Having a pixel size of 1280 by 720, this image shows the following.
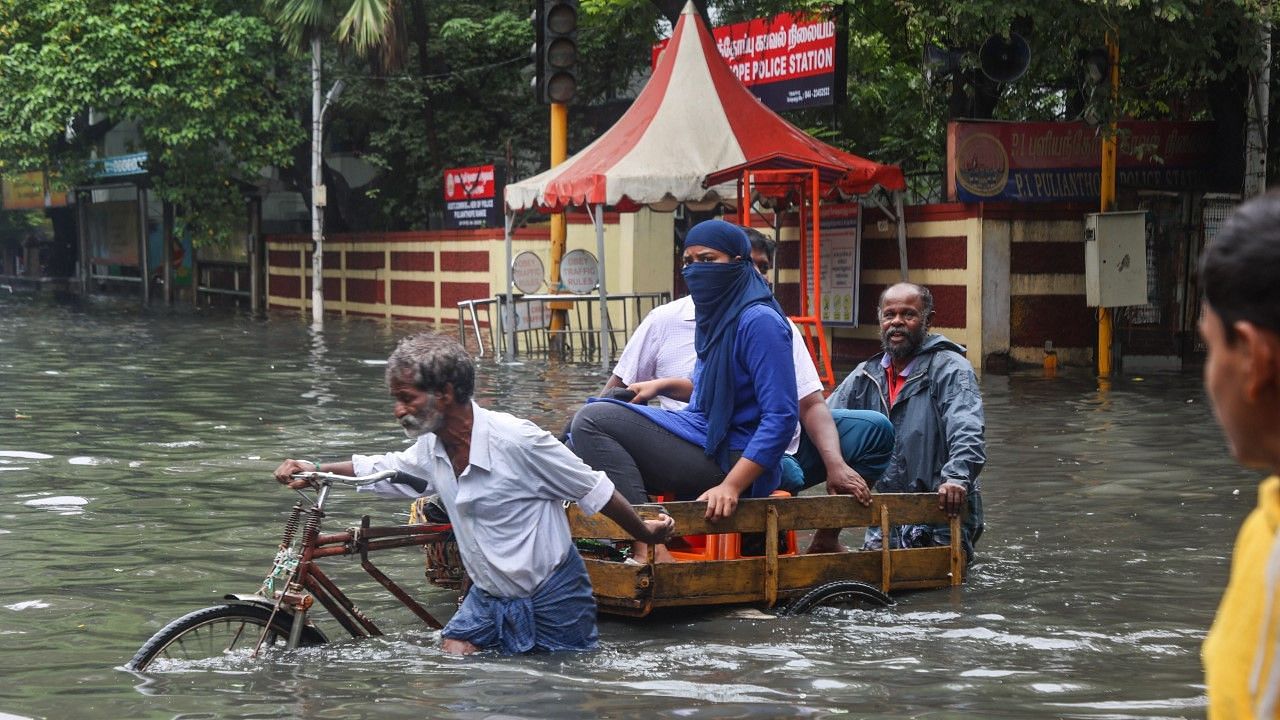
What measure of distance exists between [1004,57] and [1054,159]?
1.55 metres

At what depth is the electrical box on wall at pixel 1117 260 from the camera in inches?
727

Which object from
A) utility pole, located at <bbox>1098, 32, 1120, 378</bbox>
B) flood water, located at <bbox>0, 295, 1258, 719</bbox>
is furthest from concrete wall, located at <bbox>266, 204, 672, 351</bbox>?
flood water, located at <bbox>0, 295, 1258, 719</bbox>

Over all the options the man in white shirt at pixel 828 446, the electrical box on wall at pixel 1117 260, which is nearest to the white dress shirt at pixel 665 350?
the man in white shirt at pixel 828 446

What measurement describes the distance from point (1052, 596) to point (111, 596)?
4.22 m

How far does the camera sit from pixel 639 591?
6547 mm

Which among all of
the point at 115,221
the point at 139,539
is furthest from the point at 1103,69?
the point at 115,221

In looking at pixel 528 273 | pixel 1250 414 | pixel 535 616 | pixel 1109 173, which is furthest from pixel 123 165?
pixel 1250 414

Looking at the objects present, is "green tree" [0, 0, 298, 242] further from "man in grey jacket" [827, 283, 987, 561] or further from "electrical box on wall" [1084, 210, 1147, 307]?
"man in grey jacket" [827, 283, 987, 561]

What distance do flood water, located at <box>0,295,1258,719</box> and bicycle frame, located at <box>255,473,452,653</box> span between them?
150 millimetres

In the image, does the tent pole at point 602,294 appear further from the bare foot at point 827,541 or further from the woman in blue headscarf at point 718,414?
the woman in blue headscarf at point 718,414

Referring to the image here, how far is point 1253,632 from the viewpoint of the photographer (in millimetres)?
1790

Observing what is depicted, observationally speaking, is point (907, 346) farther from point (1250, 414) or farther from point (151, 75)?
point (151, 75)

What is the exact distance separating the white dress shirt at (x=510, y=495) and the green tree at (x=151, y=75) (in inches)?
1225

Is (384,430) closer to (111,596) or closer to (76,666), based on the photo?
(111,596)
